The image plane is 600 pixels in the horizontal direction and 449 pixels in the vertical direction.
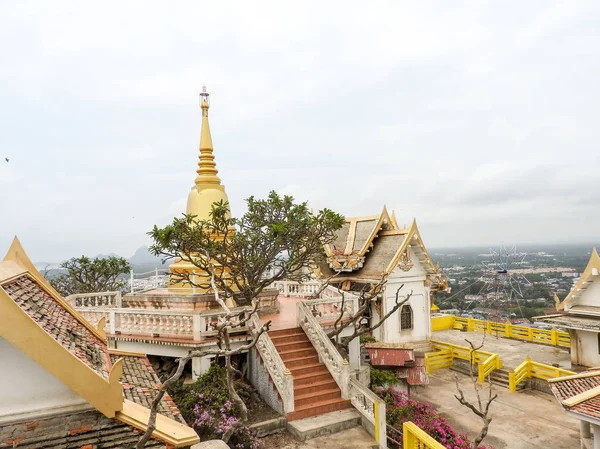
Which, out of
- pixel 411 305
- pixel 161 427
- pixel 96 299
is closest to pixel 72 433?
pixel 161 427

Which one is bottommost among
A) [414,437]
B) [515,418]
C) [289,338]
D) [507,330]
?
[515,418]

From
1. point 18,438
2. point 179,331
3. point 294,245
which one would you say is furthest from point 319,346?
point 18,438

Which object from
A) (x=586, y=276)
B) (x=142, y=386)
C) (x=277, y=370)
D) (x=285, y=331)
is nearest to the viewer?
(x=142, y=386)

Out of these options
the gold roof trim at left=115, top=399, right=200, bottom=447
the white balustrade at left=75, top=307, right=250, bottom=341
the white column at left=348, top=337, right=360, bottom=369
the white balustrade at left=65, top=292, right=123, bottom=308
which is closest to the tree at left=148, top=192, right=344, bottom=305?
the white balustrade at left=75, top=307, right=250, bottom=341

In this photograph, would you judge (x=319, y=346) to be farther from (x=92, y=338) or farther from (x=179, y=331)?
(x=92, y=338)

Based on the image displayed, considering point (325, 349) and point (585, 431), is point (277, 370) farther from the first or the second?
point (585, 431)

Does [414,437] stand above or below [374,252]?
below

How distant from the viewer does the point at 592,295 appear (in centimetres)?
1831

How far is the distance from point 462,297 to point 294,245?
138 ft

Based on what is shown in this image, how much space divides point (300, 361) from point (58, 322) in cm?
753

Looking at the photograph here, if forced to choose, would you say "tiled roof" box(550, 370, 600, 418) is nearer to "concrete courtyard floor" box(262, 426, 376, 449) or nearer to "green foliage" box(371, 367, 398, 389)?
"concrete courtyard floor" box(262, 426, 376, 449)

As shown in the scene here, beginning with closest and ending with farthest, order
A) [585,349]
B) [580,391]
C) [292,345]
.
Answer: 1. [580,391]
2. [292,345]
3. [585,349]

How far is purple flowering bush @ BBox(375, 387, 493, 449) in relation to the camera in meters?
11.0

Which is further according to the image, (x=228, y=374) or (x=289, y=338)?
(x=289, y=338)
